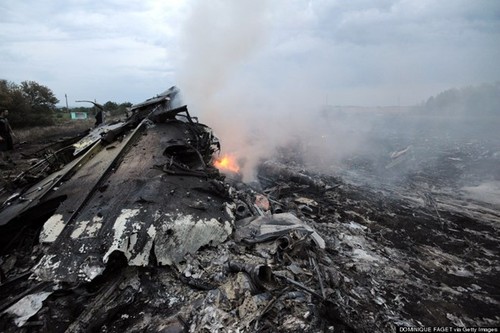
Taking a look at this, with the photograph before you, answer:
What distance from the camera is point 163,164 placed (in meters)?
5.59

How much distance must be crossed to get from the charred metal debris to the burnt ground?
0.02 meters

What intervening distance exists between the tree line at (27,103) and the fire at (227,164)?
10.3 m

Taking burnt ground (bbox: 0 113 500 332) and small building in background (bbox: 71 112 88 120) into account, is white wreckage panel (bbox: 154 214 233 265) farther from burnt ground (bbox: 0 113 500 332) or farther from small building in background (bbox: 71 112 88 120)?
small building in background (bbox: 71 112 88 120)

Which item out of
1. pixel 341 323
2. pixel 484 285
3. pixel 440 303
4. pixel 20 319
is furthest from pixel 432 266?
pixel 20 319

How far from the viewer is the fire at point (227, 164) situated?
10484 mm

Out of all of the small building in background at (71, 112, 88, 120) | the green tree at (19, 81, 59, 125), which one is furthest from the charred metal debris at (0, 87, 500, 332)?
the small building in background at (71, 112, 88, 120)

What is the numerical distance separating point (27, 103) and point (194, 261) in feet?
72.6

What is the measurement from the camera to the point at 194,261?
4.07 metres

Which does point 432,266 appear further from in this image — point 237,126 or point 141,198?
point 237,126

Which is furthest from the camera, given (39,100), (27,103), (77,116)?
(77,116)

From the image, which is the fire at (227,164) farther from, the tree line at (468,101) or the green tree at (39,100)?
the tree line at (468,101)

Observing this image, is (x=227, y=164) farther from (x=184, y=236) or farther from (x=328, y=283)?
(x=328, y=283)

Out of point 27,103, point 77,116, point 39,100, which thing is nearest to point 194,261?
point 27,103

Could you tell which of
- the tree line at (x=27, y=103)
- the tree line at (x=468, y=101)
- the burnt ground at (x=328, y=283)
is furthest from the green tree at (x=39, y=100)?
the tree line at (x=468, y=101)
